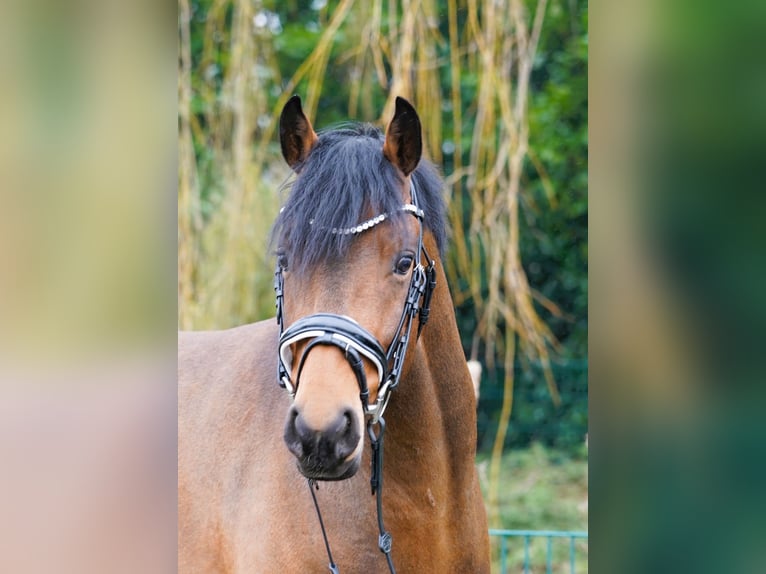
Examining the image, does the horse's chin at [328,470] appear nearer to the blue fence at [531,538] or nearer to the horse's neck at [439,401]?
the horse's neck at [439,401]

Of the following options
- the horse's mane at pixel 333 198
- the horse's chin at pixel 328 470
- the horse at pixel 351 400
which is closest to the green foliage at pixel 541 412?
the horse at pixel 351 400

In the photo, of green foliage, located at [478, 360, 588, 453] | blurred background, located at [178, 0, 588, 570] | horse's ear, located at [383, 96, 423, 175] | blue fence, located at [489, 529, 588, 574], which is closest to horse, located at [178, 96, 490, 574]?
horse's ear, located at [383, 96, 423, 175]

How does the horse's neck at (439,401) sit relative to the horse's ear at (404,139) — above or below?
below

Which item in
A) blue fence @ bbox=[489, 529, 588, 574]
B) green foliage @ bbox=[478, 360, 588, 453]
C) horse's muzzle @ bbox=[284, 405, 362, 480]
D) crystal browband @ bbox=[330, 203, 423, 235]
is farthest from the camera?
green foliage @ bbox=[478, 360, 588, 453]

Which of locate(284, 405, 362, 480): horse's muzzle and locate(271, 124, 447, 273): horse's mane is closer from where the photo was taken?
locate(284, 405, 362, 480): horse's muzzle

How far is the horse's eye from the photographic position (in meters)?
1.72

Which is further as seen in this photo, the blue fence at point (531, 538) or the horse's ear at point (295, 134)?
the blue fence at point (531, 538)

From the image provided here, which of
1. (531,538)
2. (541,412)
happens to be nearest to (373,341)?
(531,538)

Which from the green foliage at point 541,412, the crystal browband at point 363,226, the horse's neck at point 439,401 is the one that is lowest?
the green foliage at point 541,412

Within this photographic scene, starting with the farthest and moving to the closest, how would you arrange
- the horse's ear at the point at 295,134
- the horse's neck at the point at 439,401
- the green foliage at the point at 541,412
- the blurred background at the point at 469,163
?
the green foliage at the point at 541,412 < the blurred background at the point at 469,163 < the horse's neck at the point at 439,401 < the horse's ear at the point at 295,134

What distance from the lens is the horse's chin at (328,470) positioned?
150 centimetres

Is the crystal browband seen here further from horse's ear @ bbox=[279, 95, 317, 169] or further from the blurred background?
the blurred background
